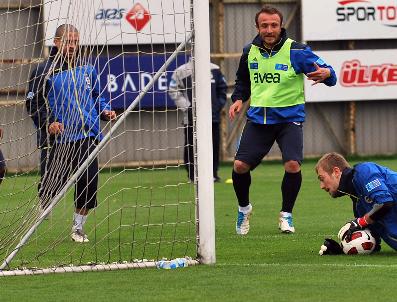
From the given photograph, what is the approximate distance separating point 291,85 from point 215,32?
41.6 feet

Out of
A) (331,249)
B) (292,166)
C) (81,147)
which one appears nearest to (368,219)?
(331,249)

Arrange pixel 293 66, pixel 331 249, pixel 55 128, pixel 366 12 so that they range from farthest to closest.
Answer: pixel 366 12 < pixel 293 66 < pixel 55 128 < pixel 331 249

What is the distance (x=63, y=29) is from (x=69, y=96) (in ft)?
2.65

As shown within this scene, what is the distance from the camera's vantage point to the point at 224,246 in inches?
409

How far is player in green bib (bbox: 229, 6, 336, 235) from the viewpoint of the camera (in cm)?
1116

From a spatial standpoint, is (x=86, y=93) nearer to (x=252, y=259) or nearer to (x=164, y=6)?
(x=164, y=6)

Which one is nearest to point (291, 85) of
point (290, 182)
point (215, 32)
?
point (290, 182)

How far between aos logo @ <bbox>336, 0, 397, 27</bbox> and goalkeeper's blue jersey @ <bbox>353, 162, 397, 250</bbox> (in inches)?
584

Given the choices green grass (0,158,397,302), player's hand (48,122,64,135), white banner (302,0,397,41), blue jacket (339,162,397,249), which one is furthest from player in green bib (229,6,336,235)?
white banner (302,0,397,41)

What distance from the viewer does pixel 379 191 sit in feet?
29.5

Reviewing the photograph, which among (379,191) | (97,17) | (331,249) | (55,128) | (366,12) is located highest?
(97,17)

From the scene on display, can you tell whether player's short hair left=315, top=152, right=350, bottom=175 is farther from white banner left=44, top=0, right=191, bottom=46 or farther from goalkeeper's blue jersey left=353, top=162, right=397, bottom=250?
white banner left=44, top=0, right=191, bottom=46

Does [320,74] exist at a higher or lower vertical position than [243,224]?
higher

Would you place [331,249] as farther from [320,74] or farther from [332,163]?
[320,74]
